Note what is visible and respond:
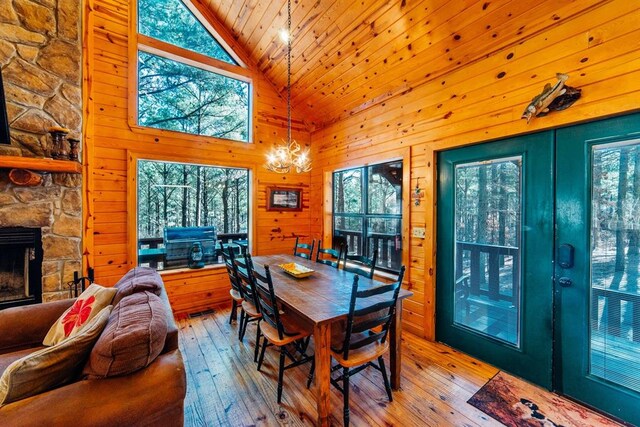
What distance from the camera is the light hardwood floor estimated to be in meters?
1.86

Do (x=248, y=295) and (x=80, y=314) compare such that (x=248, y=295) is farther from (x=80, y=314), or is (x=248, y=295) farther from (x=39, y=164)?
(x=39, y=164)

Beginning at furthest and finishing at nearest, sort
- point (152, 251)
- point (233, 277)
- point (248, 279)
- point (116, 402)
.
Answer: point (152, 251) < point (233, 277) < point (248, 279) < point (116, 402)

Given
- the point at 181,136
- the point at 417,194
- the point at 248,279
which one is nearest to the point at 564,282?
the point at 417,194

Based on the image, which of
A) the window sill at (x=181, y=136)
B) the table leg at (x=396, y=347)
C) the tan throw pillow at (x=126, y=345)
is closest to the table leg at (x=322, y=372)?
the table leg at (x=396, y=347)

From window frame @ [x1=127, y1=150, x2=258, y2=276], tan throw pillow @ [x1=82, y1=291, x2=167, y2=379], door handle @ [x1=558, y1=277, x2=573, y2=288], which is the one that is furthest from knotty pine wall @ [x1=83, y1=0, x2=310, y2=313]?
door handle @ [x1=558, y1=277, x2=573, y2=288]

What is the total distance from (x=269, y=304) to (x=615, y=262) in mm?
2486

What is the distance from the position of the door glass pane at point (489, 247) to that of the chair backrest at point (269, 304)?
182 cm

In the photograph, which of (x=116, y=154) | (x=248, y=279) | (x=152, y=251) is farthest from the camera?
(x=152, y=251)

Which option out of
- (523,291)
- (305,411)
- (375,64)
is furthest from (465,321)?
(375,64)

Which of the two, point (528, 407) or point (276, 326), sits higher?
point (276, 326)

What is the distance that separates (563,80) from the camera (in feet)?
6.12

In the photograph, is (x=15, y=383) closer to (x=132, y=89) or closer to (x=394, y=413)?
(x=394, y=413)

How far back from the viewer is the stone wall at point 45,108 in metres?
2.66

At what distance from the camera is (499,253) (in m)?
2.47
